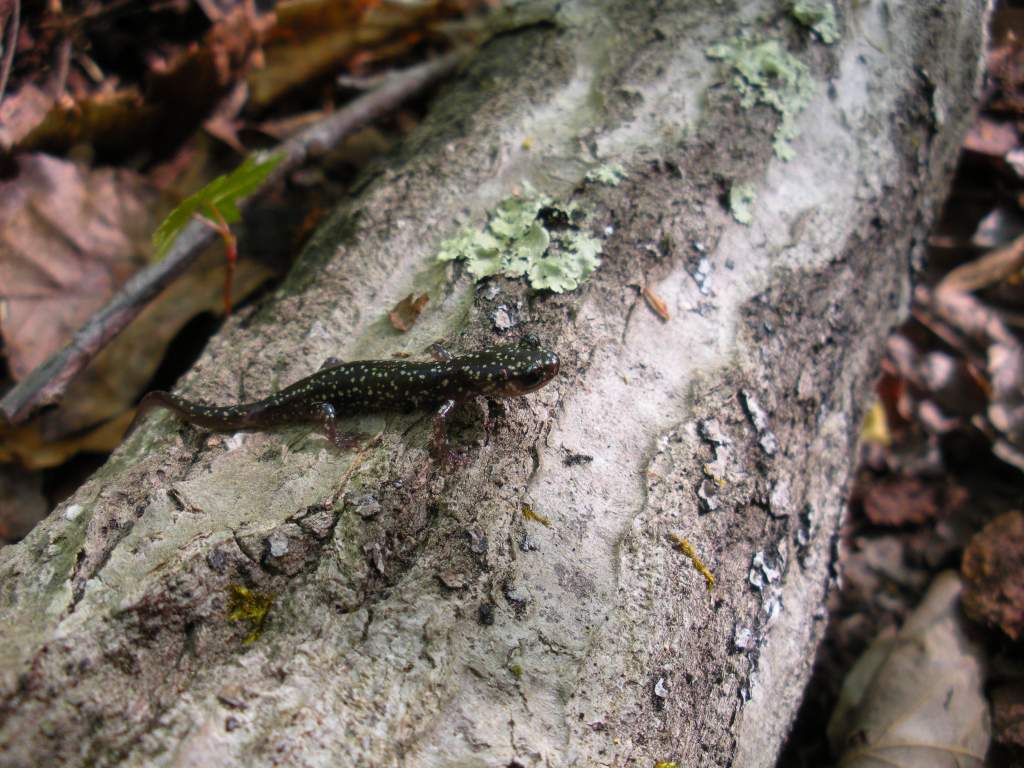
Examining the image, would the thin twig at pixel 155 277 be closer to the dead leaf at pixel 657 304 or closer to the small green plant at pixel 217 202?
the small green plant at pixel 217 202

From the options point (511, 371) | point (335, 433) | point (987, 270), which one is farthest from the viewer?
point (987, 270)

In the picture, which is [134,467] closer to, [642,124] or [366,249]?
[366,249]

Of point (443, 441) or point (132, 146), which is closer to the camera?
point (443, 441)

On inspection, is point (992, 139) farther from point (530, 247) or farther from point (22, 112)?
point (22, 112)

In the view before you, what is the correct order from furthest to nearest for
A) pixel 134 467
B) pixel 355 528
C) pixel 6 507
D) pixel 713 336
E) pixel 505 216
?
pixel 6 507, pixel 505 216, pixel 713 336, pixel 134 467, pixel 355 528

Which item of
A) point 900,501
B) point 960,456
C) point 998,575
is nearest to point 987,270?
point 960,456

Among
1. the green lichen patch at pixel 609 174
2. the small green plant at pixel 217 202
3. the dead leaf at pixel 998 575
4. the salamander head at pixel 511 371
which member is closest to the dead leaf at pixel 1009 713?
the dead leaf at pixel 998 575

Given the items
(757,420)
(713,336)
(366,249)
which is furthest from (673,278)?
(366,249)
